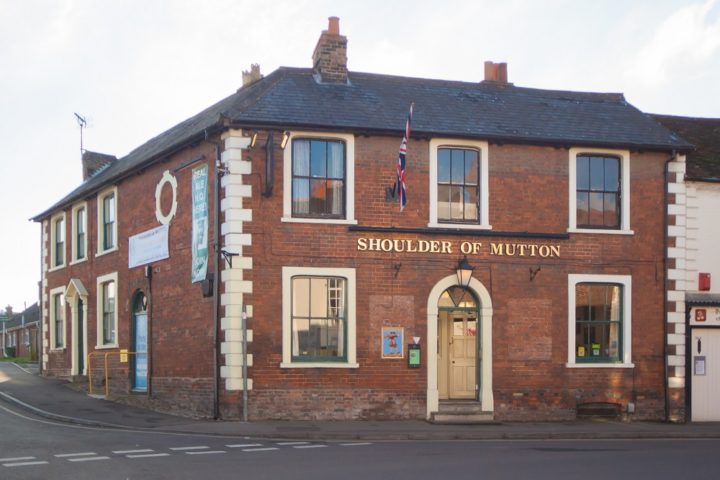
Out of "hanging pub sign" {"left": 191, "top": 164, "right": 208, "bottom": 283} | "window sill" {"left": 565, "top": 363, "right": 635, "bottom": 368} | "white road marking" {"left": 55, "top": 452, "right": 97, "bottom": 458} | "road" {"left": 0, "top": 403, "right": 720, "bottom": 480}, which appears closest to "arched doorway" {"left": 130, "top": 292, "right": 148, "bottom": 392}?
"hanging pub sign" {"left": 191, "top": 164, "right": 208, "bottom": 283}

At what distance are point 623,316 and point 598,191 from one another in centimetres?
313

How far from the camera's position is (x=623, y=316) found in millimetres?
22281

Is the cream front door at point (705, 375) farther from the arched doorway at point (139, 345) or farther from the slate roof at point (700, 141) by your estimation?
the arched doorway at point (139, 345)

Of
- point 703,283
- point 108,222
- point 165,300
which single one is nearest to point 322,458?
point 165,300

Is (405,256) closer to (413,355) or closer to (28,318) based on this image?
(413,355)

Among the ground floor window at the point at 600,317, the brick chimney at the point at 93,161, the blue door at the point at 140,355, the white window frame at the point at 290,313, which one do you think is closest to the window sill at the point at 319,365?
the white window frame at the point at 290,313

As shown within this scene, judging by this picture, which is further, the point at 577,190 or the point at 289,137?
the point at 577,190

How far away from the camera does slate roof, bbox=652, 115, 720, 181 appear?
23328 millimetres

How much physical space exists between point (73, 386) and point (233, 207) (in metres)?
10.5

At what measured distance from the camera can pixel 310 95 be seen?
856 inches

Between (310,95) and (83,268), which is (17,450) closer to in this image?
(310,95)

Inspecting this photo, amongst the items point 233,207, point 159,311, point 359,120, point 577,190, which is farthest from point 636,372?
point 159,311

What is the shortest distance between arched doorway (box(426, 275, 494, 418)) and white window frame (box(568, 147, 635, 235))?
9.75 ft

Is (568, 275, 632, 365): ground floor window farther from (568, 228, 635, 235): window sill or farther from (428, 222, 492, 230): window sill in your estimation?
(428, 222, 492, 230): window sill
